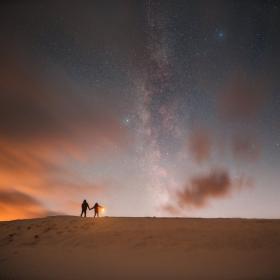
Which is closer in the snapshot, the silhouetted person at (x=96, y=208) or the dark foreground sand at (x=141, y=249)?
the dark foreground sand at (x=141, y=249)

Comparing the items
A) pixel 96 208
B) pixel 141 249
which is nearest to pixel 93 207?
pixel 96 208

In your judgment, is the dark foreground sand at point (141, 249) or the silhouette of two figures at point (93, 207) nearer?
the dark foreground sand at point (141, 249)

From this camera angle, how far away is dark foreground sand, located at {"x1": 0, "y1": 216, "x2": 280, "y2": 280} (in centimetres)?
1299

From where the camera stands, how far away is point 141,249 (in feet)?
52.5

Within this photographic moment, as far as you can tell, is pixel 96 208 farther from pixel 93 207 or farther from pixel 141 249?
pixel 141 249

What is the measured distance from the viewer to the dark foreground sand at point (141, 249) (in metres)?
13.0

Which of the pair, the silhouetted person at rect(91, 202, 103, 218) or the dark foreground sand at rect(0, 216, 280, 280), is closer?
the dark foreground sand at rect(0, 216, 280, 280)

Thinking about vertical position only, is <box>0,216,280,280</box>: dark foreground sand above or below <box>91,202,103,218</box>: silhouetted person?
below

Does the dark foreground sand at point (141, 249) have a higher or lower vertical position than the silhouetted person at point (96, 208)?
lower

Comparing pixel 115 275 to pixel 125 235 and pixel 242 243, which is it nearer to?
pixel 125 235

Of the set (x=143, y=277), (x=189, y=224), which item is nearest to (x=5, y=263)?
(x=143, y=277)

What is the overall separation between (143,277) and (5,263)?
322 inches

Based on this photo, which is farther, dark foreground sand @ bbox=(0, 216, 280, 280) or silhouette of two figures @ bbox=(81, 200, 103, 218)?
silhouette of two figures @ bbox=(81, 200, 103, 218)

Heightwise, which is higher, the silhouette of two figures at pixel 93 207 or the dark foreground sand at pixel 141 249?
the silhouette of two figures at pixel 93 207
